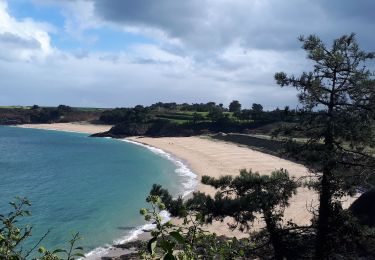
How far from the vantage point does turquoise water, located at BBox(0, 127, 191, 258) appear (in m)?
34.6

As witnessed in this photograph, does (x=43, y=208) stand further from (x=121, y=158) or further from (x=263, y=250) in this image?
(x=121, y=158)

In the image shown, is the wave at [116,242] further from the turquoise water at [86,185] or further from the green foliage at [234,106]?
the green foliage at [234,106]

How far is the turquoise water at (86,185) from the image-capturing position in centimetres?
3462

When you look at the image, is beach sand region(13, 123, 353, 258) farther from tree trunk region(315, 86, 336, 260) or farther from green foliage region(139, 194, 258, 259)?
green foliage region(139, 194, 258, 259)

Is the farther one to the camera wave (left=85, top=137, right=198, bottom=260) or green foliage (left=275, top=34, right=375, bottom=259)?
wave (left=85, top=137, right=198, bottom=260)

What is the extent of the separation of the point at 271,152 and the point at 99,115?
128109 millimetres

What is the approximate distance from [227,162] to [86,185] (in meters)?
27.3

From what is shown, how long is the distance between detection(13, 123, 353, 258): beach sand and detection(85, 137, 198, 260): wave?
1261 mm

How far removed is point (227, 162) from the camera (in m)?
73.8

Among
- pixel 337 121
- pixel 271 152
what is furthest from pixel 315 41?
pixel 271 152

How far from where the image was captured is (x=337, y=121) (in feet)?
41.1

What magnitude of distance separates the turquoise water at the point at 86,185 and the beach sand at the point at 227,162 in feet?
13.5

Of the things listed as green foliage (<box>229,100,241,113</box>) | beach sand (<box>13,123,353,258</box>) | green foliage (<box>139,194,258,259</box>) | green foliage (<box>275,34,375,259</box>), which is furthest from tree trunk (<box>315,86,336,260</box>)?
green foliage (<box>229,100,241,113</box>)

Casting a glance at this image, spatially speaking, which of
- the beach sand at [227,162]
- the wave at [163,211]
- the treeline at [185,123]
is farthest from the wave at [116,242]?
the treeline at [185,123]
